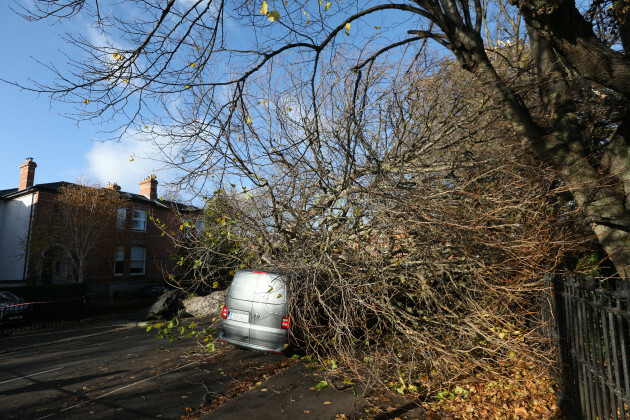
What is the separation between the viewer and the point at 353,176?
6074 mm

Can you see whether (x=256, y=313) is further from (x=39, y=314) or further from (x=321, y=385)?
(x=39, y=314)

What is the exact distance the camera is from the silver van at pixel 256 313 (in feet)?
21.7

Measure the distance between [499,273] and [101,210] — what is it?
24.0 meters

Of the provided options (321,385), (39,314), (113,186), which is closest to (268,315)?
(321,385)

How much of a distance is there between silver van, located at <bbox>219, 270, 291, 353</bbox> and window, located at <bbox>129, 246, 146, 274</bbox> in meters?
24.1

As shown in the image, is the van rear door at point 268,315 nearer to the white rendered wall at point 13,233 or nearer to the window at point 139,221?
the white rendered wall at point 13,233

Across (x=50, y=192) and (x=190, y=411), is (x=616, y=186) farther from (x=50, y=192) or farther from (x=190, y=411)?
(x=50, y=192)

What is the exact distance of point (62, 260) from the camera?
23.2 metres

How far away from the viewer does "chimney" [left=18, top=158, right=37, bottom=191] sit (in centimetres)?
2509

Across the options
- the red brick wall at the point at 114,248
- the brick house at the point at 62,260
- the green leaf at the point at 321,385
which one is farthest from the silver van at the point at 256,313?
the brick house at the point at 62,260

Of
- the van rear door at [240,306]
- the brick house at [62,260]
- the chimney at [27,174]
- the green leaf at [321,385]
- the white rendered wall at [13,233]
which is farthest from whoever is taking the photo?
the chimney at [27,174]

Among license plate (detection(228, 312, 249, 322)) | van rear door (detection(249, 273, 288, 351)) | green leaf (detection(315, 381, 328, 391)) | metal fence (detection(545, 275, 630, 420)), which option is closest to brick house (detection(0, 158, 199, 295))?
license plate (detection(228, 312, 249, 322))

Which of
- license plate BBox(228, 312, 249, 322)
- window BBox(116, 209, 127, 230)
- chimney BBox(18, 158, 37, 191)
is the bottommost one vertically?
license plate BBox(228, 312, 249, 322)

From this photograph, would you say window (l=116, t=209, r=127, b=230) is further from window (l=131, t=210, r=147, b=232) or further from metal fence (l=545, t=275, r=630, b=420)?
metal fence (l=545, t=275, r=630, b=420)
